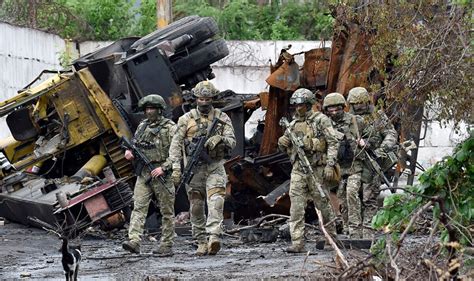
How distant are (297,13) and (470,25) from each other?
934 inches

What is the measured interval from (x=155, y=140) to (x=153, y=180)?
451 mm

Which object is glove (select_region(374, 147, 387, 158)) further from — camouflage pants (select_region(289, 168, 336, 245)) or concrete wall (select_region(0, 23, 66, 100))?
concrete wall (select_region(0, 23, 66, 100))

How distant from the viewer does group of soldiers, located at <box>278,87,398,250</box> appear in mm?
12992

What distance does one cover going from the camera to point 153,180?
1330cm

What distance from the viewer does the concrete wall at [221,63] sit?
79.1 feet

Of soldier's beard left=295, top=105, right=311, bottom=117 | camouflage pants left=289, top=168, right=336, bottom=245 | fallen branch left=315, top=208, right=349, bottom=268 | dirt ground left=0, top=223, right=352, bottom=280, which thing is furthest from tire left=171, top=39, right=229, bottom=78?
fallen branch left=315, top=208, right=349, bottom=268

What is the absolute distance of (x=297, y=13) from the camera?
33312 millimetres

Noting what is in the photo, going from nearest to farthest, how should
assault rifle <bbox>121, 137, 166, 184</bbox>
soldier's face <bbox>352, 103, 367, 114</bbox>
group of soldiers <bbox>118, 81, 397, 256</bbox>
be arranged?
group of soldiers <bbox>118, 81, 397, 256</bbox> → assault rifle <bbox>121, 137, 166, 184</bbox> → soldier's face <bbox>352, 103, 367, 114</bbox>

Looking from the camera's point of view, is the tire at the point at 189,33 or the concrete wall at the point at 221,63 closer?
the tire at the point at 189,33

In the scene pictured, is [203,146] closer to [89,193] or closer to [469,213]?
[89,193]

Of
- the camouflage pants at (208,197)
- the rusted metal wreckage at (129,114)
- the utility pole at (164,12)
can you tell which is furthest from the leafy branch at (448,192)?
the utility pole at (164,12)

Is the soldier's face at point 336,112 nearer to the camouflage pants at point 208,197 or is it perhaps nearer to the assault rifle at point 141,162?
the camouflage pants at point 208,197

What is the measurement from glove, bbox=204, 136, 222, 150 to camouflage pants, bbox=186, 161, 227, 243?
0.26 metres

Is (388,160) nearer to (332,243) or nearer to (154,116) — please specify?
(154,116)
